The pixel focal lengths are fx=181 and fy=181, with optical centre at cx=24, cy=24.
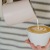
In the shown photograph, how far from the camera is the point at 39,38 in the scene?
0.68 meters

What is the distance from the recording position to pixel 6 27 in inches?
37.0

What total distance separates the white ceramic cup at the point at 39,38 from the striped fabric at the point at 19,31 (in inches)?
7.4

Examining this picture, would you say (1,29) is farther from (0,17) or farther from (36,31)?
(36,31)

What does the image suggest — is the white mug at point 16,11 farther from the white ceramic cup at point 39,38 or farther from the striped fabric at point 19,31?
the striped fabric at point 19,31

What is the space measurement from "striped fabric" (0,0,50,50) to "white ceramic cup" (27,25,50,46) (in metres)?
0.19

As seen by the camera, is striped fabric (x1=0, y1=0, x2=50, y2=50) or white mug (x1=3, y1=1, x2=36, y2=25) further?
striped fabric (x1=0, y1=0, x2=50, y2=50)

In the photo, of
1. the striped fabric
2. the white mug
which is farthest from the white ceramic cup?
the striped fabric

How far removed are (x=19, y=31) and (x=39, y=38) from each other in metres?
0.25

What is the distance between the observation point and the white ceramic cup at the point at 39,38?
2.22 feet

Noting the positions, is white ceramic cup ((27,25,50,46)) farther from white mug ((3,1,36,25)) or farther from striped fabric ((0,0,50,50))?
striped fabric ((0,0,50,50))

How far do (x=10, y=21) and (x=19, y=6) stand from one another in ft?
0.22

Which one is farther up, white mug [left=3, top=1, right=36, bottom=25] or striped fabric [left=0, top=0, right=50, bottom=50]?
white mug [left=3, top=1, right=36, bottom=25]

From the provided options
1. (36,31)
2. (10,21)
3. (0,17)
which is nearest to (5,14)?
(10,21)

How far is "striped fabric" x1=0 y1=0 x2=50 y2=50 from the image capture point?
2.80 ft
